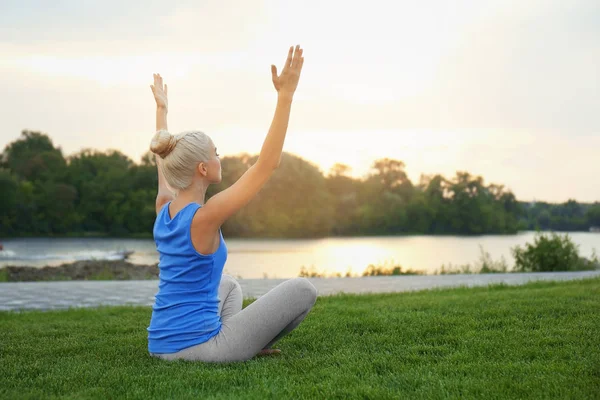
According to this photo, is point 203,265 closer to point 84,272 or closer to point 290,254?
point 84,272

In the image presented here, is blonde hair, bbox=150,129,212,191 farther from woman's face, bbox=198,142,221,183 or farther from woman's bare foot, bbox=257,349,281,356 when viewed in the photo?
woman's bare foot, bbox=257,349,281,356

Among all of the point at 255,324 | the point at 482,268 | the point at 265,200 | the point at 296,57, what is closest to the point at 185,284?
the point at 255,324

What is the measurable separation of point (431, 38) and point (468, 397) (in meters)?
16.0

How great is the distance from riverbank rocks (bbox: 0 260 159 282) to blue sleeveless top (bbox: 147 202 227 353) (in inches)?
402

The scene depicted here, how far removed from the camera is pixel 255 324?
3.64 m

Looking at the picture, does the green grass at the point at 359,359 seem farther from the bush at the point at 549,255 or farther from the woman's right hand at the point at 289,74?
the bush at the point at 549,255

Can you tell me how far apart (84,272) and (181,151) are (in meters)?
12.8

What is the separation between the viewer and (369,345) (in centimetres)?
437

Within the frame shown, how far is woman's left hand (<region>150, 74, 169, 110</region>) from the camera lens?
4.39 meters

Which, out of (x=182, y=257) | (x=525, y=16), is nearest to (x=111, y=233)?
(x=525, y=16)

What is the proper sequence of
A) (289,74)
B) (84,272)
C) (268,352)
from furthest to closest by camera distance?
(84,272) < (268,352) < (289,74)

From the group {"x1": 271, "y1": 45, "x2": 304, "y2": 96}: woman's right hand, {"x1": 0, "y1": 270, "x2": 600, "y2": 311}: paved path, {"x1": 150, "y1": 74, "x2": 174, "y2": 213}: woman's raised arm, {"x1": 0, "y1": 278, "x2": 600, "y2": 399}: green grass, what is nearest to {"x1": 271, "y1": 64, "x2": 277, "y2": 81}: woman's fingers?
{"x1": 271, "y1": 45, "x2": 304, "y2": 96}: woman's right hand

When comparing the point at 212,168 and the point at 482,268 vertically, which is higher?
the point at 212,168

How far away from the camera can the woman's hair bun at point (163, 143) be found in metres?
3.39
